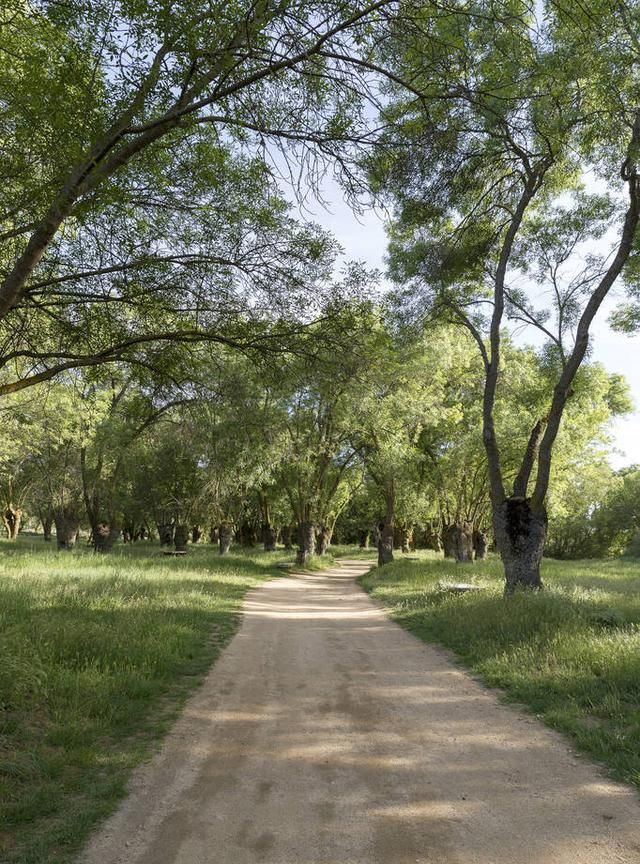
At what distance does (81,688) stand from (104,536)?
22527mm

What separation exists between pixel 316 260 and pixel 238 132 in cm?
199

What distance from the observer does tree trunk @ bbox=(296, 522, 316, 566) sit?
91.7 ft

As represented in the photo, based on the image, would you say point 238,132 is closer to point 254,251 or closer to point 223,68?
point 223,68

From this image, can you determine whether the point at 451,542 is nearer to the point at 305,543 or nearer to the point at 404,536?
the point at 404,536

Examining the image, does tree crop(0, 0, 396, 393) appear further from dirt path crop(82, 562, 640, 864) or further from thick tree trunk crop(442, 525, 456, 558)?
thick tree trunk crop(442, 525, 456, 558)

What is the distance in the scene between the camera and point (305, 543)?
28.4 m

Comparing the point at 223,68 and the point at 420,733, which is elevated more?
the point at 223,68

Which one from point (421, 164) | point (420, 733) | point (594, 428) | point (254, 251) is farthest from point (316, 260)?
point (594, 428)

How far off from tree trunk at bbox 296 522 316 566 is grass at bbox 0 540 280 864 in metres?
15.0

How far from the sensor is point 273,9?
488 centimetres

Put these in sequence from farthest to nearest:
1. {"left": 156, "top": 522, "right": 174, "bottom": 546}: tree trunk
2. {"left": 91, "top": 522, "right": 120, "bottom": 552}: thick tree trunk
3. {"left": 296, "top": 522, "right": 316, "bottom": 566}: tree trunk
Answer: {"left": 156, "top": 522, "right": 174, "bottom": 546}: tree trunk
{"left": 296, "top": 522, "right": 316, "bottom": 566}: tree trunk
{"left": 91, "top": 522, "right": 120, "bottom": 552}: thick tree trunk

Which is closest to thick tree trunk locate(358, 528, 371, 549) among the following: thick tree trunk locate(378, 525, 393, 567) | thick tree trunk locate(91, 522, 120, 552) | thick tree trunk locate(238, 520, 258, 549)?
thick tree trunk locate(238, 520, 258, 549)

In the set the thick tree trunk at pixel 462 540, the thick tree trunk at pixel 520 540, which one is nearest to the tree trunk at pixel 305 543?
the thick tree trunk at pixel 462 540

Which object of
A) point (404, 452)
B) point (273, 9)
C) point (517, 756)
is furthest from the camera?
point (404, 452)
